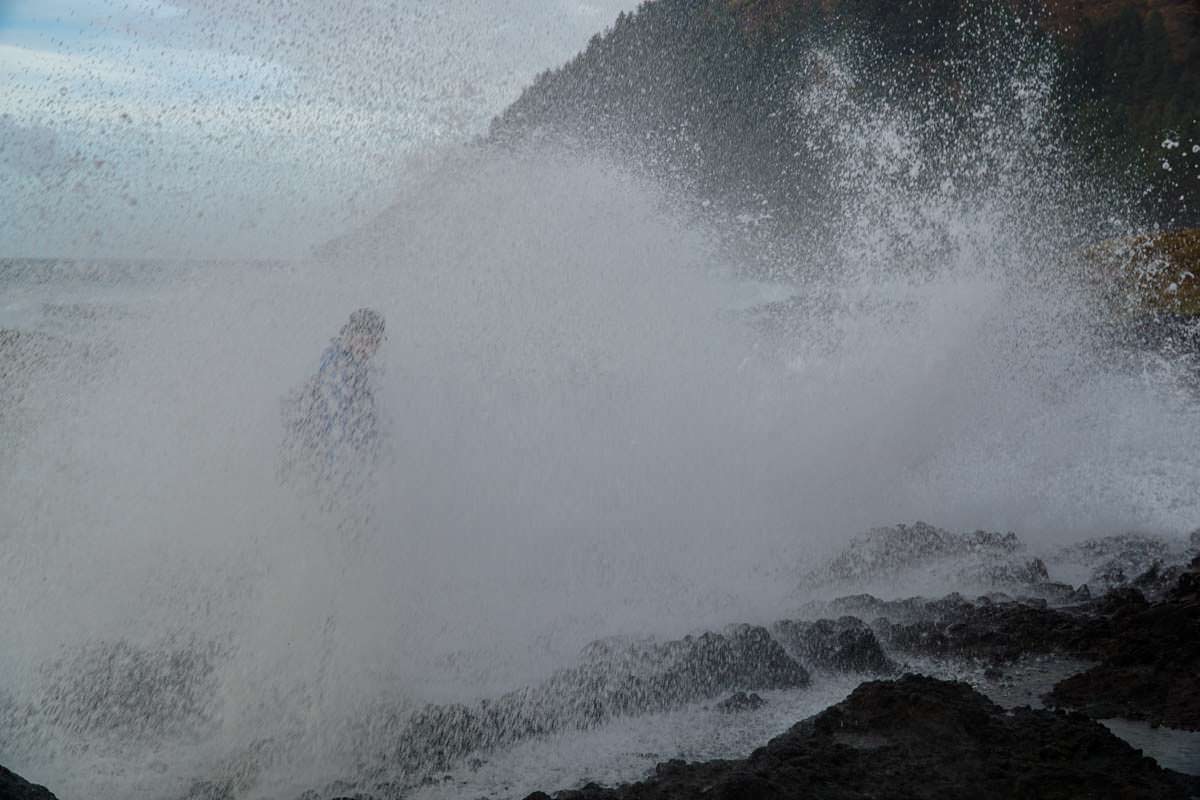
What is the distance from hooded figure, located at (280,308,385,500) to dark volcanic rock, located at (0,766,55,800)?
104 inches

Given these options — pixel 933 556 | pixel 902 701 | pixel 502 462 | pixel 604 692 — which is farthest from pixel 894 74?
pixel 902 701

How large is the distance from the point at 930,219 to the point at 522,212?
7.27 metres

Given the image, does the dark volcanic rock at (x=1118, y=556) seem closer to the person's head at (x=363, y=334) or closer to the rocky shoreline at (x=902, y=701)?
the rocky shoreline at (x=902, y=701)

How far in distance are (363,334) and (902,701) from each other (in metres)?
3.97

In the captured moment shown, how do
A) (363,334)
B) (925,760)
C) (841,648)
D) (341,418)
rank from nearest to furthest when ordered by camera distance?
(925,760) → (841,648) → (341,418) → (363,334)

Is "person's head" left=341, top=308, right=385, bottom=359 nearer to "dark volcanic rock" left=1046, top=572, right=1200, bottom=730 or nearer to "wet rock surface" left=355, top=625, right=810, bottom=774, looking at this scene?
"wet rock surface" left=355, top=625, right=810, bottom=774

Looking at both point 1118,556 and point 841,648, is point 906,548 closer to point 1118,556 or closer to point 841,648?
point 1118,556

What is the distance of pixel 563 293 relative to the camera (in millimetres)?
11109

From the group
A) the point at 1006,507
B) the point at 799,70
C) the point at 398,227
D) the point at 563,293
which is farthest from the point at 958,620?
the point at 799,70

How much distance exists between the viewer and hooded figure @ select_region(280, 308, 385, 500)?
6188mm

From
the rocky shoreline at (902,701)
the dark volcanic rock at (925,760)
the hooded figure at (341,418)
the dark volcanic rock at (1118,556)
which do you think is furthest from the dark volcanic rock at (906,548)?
the hooded figure at (341,418)

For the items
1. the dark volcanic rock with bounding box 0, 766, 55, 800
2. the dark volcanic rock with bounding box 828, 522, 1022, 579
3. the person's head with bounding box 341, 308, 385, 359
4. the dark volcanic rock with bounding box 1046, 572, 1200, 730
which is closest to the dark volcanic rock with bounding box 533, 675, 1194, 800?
the dark volcanic rock with bounding box 1046, 572, 1200, 730

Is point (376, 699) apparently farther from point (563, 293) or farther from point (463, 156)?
point (463, 156)

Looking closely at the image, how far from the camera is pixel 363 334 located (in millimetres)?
6316
